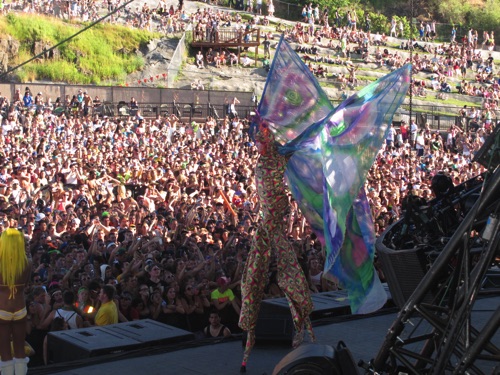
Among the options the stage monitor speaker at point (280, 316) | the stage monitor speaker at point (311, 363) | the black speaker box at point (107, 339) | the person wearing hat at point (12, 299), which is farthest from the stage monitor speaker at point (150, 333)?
the stage monitor speaker at point (311, 363)

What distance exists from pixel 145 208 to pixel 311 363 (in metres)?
10.3

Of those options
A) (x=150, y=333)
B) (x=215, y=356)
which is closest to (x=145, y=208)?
(x=150, y=333)

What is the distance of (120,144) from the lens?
21.2 metres

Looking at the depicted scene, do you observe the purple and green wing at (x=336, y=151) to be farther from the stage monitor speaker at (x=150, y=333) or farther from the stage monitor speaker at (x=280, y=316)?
the stage monitor speaker at (x=150, y=333)

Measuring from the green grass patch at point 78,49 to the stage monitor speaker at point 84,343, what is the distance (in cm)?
2693

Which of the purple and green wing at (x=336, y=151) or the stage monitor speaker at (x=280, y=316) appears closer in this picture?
the purple and green wing at (x=336, y=151)

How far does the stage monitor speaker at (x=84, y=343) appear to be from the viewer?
6871mm

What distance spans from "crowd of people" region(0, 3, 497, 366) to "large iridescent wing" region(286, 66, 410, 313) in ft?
1.86

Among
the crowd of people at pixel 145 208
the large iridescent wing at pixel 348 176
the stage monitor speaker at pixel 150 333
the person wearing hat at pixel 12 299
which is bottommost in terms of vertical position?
the crowd of people at pixel 145 208

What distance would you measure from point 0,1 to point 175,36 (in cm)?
800

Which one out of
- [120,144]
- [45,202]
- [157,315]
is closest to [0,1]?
[120,144]

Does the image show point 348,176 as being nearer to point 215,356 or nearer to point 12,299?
point 215,356

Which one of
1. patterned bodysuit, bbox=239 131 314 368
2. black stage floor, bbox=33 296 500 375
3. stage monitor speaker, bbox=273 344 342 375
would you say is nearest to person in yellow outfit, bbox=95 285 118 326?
black stage floor, bbox=33 296 500 375

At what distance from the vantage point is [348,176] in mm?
6332
